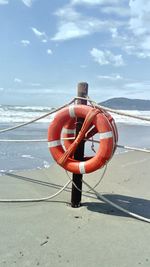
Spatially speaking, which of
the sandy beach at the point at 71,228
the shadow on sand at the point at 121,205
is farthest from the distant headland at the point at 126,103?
the shadow on sand at the point at 121,205

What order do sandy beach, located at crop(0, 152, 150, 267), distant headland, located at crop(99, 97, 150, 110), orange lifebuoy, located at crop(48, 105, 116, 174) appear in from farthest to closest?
distant headland, located at crop(99, 97, 150, 110), orange lifebuoy, located at crop(48, 105, 116, 174), sandy beach, located at crop(0, 152, 150, 267)

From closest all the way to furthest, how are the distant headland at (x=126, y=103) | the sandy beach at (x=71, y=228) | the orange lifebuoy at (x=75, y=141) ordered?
the sandy beach at (x=71, y=228) → the orange lifebuoy at (x=75, y=141) → the distant headland at (x=126, y=103)

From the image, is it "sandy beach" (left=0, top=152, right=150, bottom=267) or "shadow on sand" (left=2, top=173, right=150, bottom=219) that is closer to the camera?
"sandy beach" (left=0, top=152, right=150, bottom=267)

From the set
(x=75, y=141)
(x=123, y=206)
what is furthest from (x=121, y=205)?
(x=75, y=141)

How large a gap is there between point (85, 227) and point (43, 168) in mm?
2784

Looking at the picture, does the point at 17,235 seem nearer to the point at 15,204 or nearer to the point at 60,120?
the point at 15,204

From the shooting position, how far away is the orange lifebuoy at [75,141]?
3518 mm

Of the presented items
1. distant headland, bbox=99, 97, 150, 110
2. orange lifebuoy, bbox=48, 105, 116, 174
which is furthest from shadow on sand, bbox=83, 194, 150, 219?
distant headland, bbox=99, 97, 150, 110

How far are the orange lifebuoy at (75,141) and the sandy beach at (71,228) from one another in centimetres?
43

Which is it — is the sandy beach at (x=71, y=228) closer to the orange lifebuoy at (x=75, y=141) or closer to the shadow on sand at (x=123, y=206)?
the shadow on sand at (x=123, y=206)

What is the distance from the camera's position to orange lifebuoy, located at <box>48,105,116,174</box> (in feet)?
11.5

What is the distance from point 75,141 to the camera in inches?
142

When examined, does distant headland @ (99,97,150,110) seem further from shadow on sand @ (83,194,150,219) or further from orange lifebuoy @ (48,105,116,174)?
orange lifebuoy @ (48,105,116,174)

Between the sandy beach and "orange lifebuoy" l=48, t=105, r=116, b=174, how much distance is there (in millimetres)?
430
